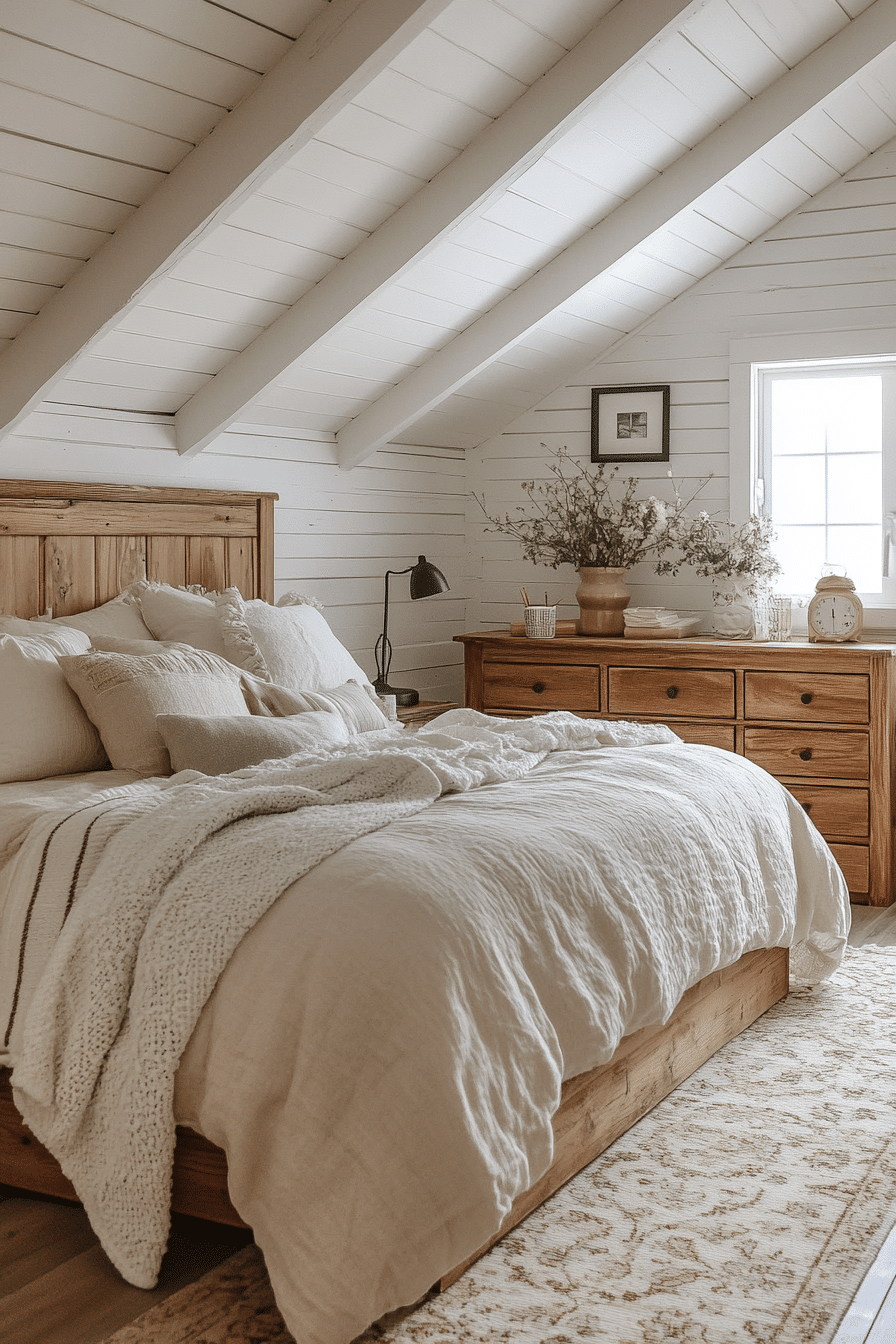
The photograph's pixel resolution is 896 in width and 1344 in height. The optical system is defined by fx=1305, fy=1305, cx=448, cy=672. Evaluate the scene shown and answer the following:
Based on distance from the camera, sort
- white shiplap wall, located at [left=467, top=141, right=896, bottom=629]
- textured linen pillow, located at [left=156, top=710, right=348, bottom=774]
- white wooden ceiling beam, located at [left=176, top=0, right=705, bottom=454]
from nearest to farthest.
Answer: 1. textured linen pillow, located at [left=156, top=710, right=348, bottom=774]
2. white wooden ceiling beam, located at [left=176, top=0, right=705, bottom=454]
3. white shiplap wall, located at [left=467, top=141, right=896, bottom=629]

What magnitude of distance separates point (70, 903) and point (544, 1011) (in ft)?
2.51

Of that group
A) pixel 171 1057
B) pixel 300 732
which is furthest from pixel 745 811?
pixel 171 1057

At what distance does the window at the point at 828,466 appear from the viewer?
4.53 m

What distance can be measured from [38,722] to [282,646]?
84 cm

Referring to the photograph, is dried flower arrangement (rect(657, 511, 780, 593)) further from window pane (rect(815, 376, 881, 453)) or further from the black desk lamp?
the black desk lamp

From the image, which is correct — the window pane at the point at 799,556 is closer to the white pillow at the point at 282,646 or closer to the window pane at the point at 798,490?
the window pane at the point at 798,490

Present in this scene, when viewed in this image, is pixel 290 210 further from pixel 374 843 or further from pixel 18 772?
pixel 374 843

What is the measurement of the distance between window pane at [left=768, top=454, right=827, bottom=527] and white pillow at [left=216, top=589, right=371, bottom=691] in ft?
6.39

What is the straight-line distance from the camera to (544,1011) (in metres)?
1.96

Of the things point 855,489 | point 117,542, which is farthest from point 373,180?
point 855,489

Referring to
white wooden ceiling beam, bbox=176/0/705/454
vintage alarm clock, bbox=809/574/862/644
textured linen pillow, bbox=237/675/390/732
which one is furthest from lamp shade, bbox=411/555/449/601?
vintage alarm clock, bbox=809/574/862/644

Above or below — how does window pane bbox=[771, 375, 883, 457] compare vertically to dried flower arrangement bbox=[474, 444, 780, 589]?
above

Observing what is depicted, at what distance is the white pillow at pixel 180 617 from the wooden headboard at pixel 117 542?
15cm

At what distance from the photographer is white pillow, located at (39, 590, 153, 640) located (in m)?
3.19
